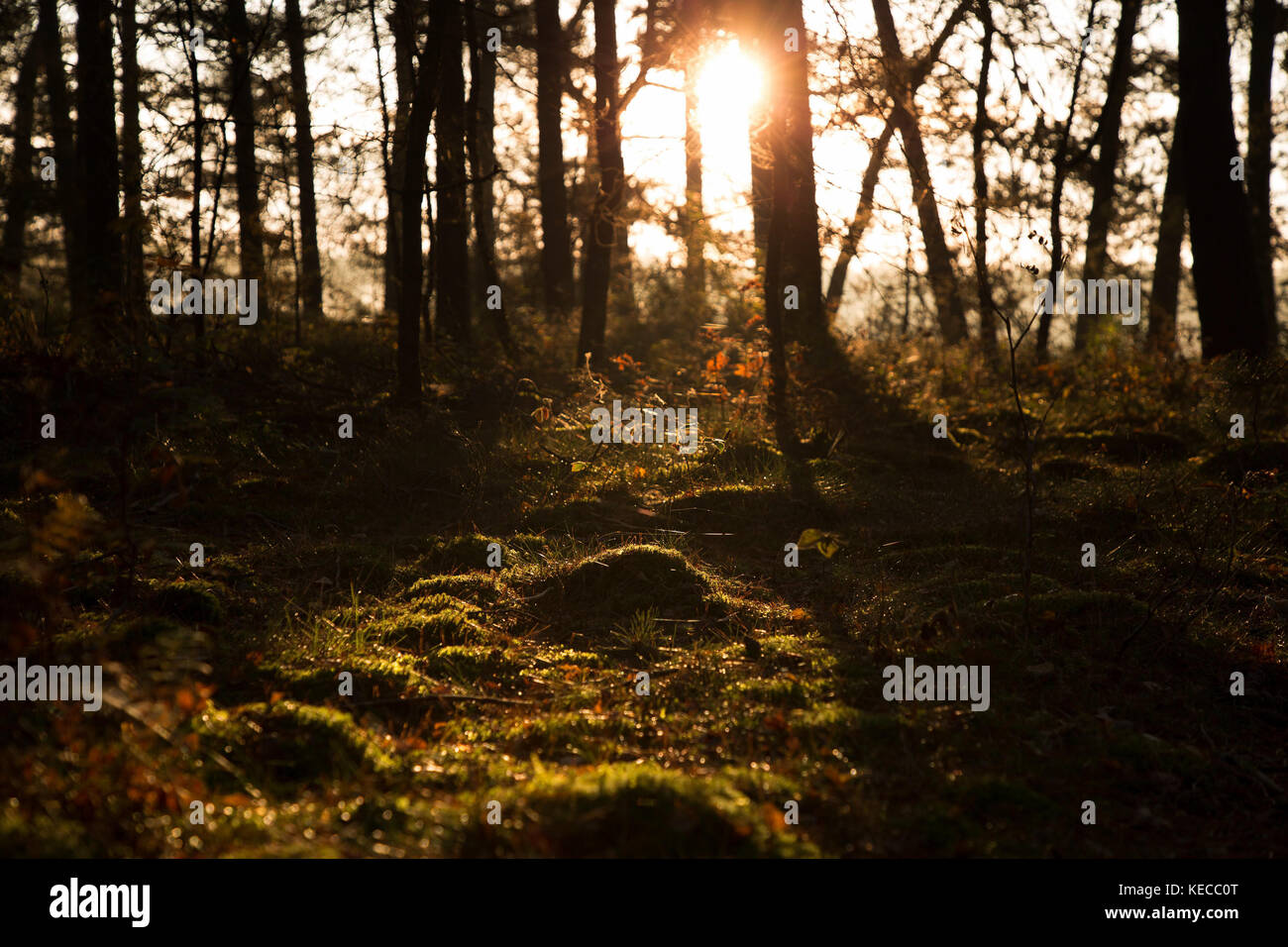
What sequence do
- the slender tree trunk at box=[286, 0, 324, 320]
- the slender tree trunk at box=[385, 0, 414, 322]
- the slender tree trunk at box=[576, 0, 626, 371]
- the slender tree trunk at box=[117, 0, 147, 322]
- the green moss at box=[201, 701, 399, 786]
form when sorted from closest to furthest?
1. the green moss at box=[201, 701, 399, 786]
2. the slender tree trunk at box=[117, 0, 147, 322]
3. the slender tree trunk at box=[385, 0, 414, 322]
4. the slender tree trunk at box=[576, 0, 626, 371]
5. the slender tree trunk at box=[286, 0, 324, 320]

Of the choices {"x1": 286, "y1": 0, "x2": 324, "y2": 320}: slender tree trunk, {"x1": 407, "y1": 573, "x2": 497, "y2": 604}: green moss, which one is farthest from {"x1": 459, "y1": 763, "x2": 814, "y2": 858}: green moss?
{"x1": 286, "y1": 0, "x2": 324, "y2": 320}: slender tree trunk

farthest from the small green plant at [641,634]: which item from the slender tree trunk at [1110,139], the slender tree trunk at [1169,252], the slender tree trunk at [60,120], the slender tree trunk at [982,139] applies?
the slender tree trunk at [60,120]

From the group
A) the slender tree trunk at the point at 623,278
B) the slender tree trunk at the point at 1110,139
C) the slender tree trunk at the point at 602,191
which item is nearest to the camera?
the slender tree trunk at the point at 602,191

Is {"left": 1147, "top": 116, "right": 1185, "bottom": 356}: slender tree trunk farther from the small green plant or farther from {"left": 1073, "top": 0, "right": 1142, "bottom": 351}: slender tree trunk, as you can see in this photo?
the small green plant

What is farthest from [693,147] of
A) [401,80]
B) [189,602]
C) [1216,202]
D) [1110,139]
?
[1110,139]

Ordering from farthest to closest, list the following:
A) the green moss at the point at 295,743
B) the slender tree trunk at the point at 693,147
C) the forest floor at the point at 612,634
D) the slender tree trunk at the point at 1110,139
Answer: the slender tree trunk at the point at 1110,139, the slender tree trunk at the point at 693,147, the green moss at the point at 295,743, the forest floor at the point at 612,634

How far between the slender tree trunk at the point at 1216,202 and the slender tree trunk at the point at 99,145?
12.8m

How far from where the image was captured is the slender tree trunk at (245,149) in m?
9.57

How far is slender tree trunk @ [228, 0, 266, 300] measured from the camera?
9.57m

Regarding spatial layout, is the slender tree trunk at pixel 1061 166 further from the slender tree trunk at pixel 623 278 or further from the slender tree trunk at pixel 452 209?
the slender tree trunk at pixel 452 209

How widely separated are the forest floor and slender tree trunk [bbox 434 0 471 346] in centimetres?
372

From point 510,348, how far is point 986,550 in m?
7.49
